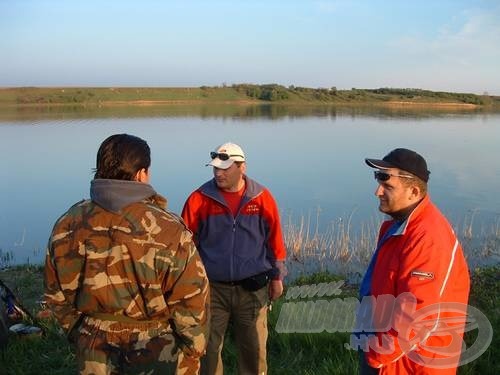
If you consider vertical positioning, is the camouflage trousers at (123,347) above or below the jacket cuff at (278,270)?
above

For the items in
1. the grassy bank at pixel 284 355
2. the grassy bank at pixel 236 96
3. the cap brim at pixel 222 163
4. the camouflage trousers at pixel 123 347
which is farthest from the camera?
the grassy bank at pixel 236 96

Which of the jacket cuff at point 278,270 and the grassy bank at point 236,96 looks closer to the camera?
the jacket cuff at point 278,270

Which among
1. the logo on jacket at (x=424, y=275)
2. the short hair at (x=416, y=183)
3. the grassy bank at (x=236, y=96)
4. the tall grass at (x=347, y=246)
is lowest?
the tall grass at (x=347, y=246)

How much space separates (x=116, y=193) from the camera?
6.34 feet

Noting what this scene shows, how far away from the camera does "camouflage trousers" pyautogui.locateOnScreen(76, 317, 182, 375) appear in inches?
78.0

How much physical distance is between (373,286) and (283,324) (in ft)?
8.31

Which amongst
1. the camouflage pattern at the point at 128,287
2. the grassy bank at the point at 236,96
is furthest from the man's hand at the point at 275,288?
the grassy bank at the point at 236,96

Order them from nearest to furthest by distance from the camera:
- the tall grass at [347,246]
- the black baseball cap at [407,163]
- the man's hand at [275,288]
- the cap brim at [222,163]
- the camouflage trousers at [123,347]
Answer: the camouflage trousers at [123,347] < the black baseball cap at [407,163] < the cap brim at [222,163] < the man's hand at [275,288] < the tall grass at [347,246]

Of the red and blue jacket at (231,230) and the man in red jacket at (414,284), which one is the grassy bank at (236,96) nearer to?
the red and blue jacket at (231,230)

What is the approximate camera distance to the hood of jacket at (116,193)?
1.93 m

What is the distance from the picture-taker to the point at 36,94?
179 feet

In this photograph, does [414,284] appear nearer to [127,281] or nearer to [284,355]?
[127,281]

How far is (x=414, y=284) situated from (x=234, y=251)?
1.57 metres

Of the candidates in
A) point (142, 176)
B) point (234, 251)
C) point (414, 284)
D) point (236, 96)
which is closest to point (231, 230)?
point (234, 251)
